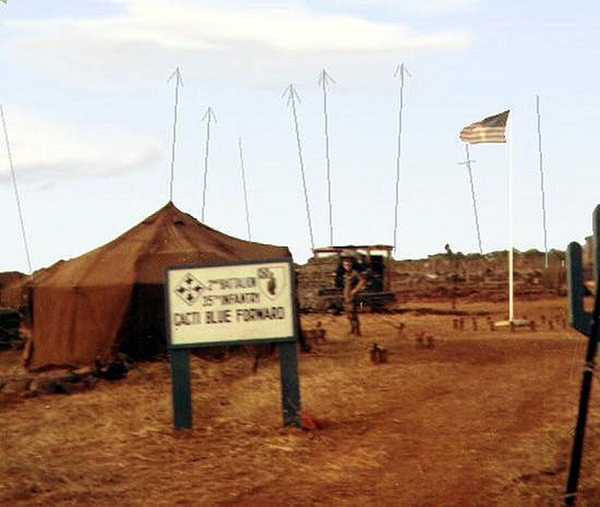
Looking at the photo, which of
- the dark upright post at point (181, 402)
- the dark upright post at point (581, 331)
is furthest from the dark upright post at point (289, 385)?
the dark upright post at point (581, 331)

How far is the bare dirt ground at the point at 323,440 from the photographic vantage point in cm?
1047

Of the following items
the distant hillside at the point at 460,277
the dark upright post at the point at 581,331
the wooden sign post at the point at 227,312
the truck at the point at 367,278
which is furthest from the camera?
the distant hillside at the point at 460,277

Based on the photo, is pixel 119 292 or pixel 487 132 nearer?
pixel 119 292

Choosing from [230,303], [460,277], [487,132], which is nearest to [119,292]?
[230,303]

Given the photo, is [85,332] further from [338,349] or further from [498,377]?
[498,377]

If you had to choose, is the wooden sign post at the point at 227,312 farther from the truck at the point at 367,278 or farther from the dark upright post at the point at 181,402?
the truck at the point at 367,278

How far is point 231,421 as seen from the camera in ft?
47.9

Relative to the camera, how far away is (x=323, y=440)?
1312 centimetres

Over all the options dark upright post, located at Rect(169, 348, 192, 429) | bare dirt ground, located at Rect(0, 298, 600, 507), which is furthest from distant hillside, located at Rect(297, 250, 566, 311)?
dark upright post, located at Rect(169, 348, 192, 429)

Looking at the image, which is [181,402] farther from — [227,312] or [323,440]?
[323,440]

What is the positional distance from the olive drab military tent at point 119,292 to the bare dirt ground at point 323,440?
278 centimetres

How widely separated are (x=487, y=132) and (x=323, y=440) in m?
21.8

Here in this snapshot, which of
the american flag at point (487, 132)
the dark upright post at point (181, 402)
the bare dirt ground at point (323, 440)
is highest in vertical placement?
the american flag at point (487, 132)

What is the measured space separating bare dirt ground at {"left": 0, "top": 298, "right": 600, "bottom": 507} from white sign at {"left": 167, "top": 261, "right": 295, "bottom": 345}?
1083 mm
